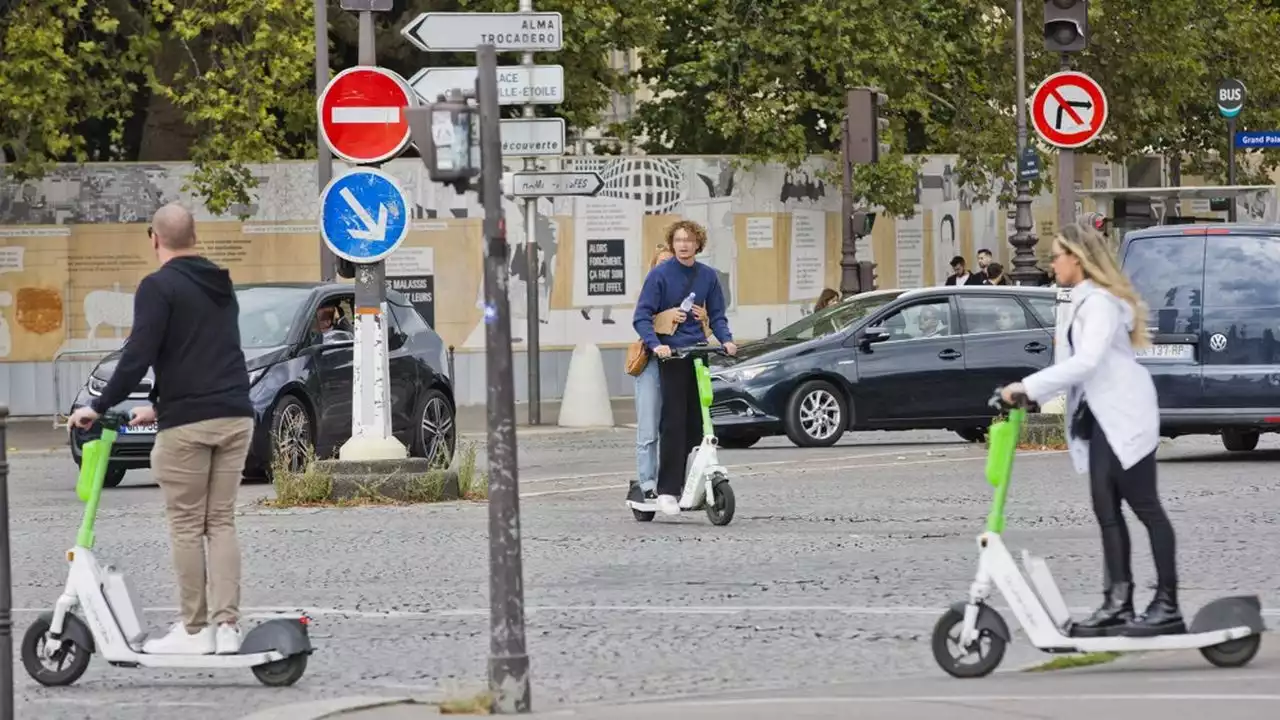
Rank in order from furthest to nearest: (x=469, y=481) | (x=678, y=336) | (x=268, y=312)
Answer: (x=268, y=312) < (x=469, y=481) < (x=678, y=336)

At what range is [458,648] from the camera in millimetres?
10188

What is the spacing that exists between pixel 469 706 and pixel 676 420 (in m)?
7.01

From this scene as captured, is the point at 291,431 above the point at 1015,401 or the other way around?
the other way around

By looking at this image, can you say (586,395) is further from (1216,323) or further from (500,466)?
(500,466)

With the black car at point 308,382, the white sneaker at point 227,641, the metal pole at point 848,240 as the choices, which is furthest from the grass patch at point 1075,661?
the metal pole at point 848,240

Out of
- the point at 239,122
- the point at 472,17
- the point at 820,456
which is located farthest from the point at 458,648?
the point at 239,122

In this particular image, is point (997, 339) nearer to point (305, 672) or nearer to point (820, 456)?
point (820, 456)

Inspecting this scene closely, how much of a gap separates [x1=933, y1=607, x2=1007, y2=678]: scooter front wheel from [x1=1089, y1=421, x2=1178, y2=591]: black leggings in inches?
25.1

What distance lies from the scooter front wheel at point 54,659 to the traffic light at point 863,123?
916 inches

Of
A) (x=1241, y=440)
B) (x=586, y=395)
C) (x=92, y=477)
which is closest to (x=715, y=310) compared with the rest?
(x=92, y=477)

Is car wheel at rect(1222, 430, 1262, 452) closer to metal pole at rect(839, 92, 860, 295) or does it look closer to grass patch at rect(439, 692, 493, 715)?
metal pole at rect(839, 92, 860, 295)

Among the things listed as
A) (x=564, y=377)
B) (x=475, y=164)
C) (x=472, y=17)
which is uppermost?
(x=472, y=17)

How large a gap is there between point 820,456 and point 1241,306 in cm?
405

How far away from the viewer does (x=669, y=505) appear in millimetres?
15219
